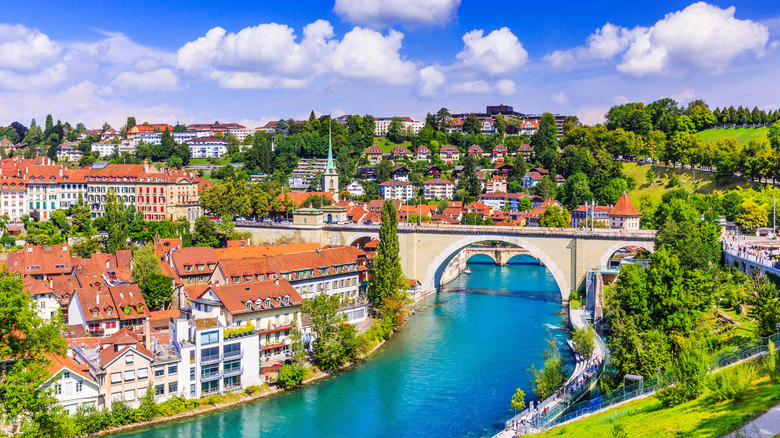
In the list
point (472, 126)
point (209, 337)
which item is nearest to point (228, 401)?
point (209, 337)

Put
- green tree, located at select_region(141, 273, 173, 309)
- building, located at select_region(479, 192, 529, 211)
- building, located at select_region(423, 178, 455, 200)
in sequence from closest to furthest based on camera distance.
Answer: green tree, located at select_region(141, 273, 173, 309), building, located at select_region(479, 192, 529, 211), building, located at select_region(423, 178, 455, 200)

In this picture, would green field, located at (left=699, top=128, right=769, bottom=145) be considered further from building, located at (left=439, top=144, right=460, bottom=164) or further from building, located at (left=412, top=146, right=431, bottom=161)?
building, located at (left=412, top=146, right=431, bottom=161)

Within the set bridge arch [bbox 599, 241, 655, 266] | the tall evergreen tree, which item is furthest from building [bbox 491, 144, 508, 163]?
the tall evergreen tree

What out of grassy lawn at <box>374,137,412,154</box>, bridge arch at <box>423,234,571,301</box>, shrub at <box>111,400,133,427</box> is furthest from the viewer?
grassy lawn at <box>374,137,412,154</box>

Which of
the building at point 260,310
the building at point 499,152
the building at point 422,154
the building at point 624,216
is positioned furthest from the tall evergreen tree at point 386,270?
the building at point 499,152

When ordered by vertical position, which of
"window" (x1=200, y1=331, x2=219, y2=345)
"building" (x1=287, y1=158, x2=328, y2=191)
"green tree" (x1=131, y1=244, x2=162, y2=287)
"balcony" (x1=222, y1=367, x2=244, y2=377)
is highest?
"building" (x1=287, y1=158, x2=328, y2=191)

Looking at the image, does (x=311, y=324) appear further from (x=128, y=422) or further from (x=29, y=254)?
(x=29, y=254)

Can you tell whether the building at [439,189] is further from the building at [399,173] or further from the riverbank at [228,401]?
the riverbank at [228,401]
